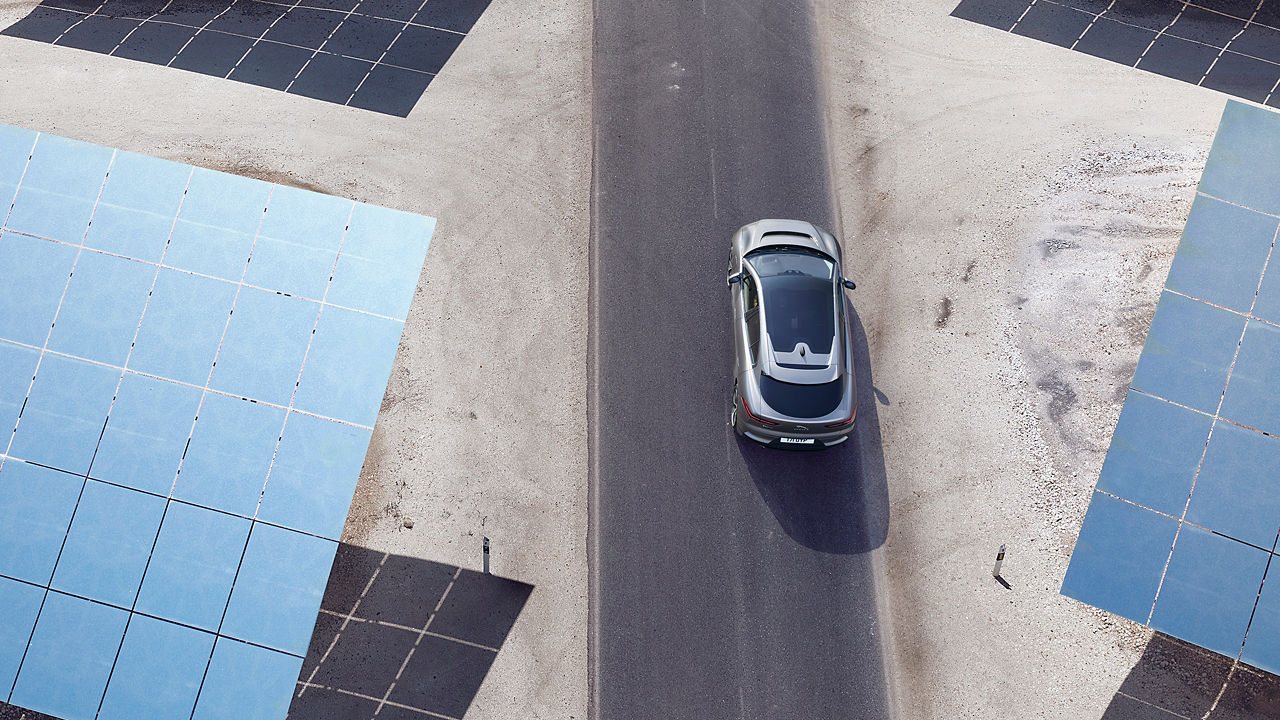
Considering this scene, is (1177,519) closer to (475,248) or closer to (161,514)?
(475,248)

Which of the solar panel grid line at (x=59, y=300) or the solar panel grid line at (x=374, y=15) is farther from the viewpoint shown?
the solar panel grid line at (x=374, y=15)

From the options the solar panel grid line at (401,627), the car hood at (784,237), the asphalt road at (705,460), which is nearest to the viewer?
the asphalt road at (705,460)

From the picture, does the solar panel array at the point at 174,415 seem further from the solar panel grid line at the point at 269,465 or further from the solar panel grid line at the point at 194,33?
the solar panel grid line at the point at 194,33

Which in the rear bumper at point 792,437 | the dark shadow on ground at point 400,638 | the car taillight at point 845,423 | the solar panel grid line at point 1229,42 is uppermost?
the solar panel grid line at point 1229,42

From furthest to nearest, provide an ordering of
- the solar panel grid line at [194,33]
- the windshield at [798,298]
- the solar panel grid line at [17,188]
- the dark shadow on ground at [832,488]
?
the solar panel grid line at [194,33] < the windshield at [798,298] < the dark shadow on ground at [832,488] < the solar panel grid line at [17,188]

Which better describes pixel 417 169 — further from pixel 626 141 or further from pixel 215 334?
pixel 215 334

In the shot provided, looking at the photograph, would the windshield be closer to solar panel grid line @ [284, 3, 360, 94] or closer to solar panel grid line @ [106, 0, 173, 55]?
solar panel grid line @ [284, 3, 360, 94]

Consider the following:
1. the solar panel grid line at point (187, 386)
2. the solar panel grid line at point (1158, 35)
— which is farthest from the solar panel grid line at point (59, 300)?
the solar panel grid line at point (1158, 35)
